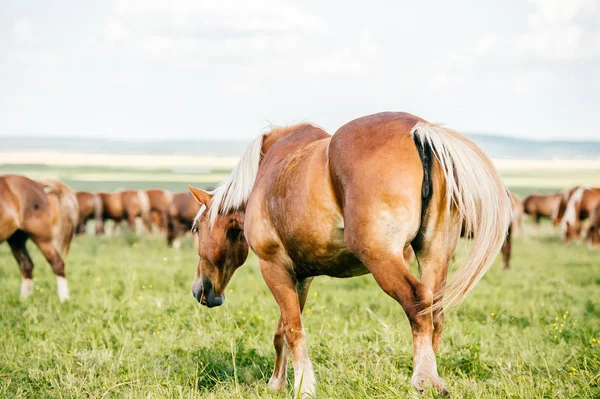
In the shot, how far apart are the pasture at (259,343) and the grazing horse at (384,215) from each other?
2.16 feet

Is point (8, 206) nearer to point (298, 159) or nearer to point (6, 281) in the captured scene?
point (6, 281)

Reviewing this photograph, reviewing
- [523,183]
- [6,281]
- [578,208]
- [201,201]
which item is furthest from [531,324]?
[523,183]

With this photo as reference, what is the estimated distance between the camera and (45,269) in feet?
44.2

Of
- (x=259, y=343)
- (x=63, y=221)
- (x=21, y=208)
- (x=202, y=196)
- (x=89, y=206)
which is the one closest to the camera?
(x=202, y=196)

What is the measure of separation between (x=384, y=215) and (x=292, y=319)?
1.19 meters

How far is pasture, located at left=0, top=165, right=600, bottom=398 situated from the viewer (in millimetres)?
4602

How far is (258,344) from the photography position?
6164 mm

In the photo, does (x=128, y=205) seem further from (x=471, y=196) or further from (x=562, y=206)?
(x=471, y=196)

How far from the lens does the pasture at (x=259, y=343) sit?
4602 millimetres

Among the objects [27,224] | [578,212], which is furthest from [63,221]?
[578,212]

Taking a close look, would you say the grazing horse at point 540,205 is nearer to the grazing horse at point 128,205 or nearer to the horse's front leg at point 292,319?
the grazing horse at point 128,205

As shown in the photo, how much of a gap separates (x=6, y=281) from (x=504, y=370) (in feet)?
30.2

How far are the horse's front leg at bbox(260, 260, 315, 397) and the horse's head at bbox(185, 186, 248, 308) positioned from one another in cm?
86

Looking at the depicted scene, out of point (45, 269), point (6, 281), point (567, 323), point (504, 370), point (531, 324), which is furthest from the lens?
point (45, 269)
